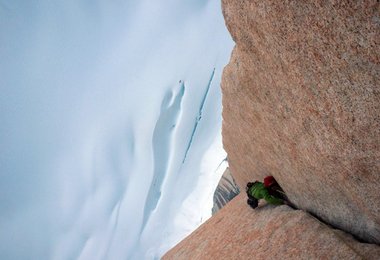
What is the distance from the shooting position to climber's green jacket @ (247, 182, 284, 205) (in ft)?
39.3

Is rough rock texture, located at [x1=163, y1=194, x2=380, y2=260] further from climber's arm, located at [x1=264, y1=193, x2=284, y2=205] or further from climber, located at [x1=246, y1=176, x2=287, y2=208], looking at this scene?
climber, located at [x1=246, y1=176, x2=287, y2=208]

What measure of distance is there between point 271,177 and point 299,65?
667 centimetres

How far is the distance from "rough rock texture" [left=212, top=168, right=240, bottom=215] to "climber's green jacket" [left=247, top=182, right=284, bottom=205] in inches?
1141

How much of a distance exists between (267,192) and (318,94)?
6.28m

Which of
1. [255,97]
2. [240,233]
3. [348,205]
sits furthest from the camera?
[240,233]

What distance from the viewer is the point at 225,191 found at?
4297 centimetres

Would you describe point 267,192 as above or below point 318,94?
below

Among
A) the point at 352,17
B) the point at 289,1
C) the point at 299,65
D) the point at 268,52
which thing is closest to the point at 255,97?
the point at 268,52

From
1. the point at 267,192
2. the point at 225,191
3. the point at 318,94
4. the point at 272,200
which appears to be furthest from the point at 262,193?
the point at 225,191

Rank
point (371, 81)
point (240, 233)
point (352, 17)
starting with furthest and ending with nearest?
point (240, 233) < point (371, 81) < point (352, 17)

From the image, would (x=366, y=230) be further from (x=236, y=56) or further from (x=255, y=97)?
(x=236, y=56)

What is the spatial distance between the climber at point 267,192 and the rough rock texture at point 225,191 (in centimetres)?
2888

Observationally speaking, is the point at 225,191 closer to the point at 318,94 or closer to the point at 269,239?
the point at 269,239

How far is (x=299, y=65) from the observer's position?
673cm
